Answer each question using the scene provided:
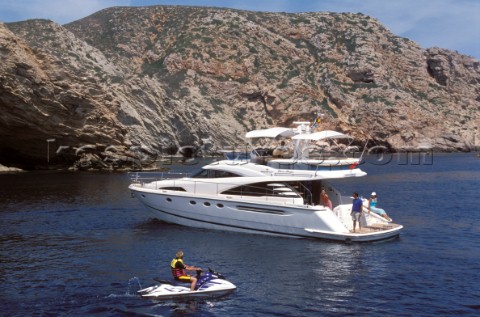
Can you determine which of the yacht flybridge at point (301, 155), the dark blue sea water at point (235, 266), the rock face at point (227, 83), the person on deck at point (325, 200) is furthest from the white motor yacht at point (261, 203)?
the rock face at point (227, 83)

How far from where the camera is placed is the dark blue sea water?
711 inches

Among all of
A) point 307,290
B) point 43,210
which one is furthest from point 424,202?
point 43,210

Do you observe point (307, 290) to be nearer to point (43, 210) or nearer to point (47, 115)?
point (43, 210)

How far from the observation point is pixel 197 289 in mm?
19125

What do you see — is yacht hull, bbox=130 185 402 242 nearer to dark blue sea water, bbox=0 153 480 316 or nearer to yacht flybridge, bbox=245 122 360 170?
dark blue sea water, bbox=0 153 480 316

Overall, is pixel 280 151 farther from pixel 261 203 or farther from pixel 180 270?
pixel 180 270

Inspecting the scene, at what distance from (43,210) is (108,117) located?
115ft

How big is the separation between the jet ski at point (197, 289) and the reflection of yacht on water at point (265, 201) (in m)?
8.81

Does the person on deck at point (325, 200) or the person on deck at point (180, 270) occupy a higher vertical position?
the person on deck at point (325, 200)

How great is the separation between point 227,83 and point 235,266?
12509cm

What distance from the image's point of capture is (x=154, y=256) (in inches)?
969

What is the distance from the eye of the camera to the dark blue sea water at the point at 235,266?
59.2 feet

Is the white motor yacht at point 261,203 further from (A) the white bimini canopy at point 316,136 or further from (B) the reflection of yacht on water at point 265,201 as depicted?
(A) the white bimini canopy at point 316,136

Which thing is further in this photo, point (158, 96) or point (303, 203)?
point (158, 96)
